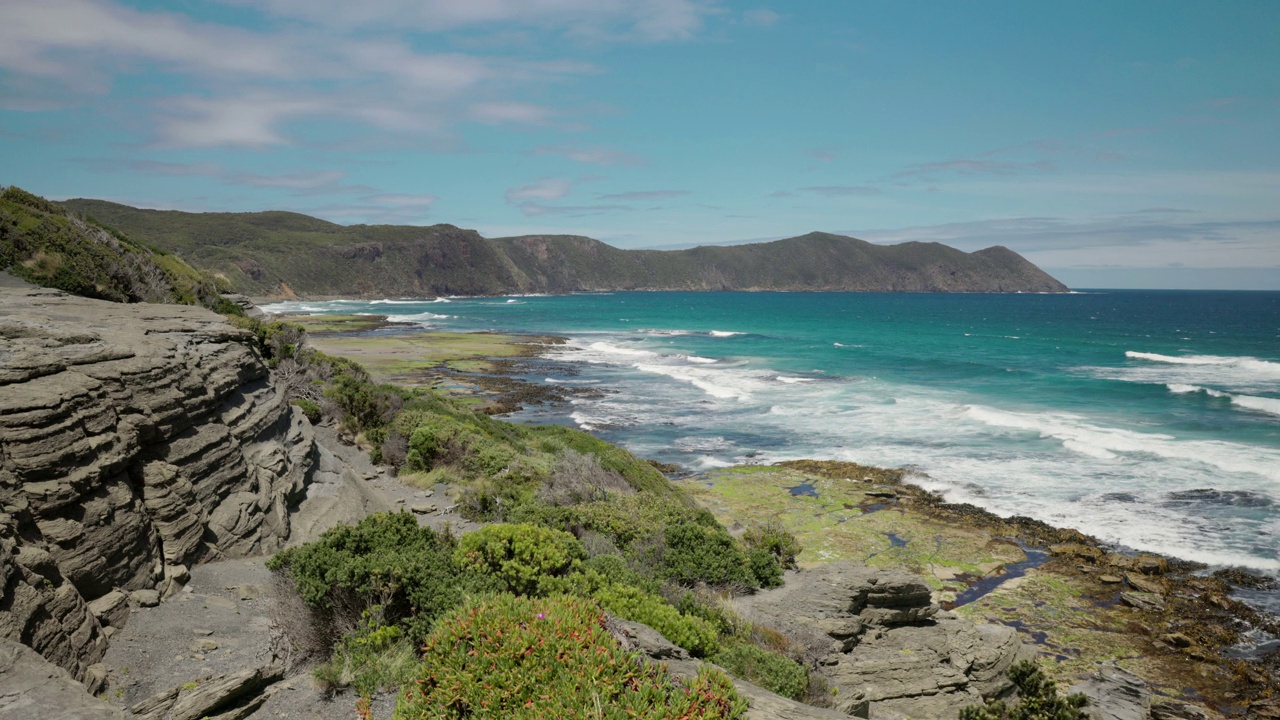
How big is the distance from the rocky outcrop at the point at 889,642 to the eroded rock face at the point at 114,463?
8.13 meters

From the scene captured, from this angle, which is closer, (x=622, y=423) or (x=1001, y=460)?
(x=1001, y=460)

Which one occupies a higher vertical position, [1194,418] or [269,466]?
[269,466]

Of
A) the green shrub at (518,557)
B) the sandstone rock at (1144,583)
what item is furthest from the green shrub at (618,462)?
the sandstone rock at (1144,583)

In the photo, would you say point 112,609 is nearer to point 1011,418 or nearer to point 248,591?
point 248,591

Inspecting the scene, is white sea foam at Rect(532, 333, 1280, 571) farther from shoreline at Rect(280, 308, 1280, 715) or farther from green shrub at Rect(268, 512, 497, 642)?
green shrub at Rect(268, 512, 497, 642)

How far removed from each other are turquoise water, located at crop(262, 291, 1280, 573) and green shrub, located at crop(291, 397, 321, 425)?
14980 mm

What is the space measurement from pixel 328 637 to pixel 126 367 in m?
4.70

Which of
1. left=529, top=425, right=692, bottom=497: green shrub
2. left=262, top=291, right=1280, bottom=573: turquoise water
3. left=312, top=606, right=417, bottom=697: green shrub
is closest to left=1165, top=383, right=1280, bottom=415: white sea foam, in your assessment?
left=262, top=291, right=1280, bottom=573: turquoise water

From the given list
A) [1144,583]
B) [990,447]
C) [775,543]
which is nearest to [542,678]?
[775,543]

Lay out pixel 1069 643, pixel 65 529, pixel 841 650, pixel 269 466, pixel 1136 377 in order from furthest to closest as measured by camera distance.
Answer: pixel 1136 377 → pixel 1069 643 → pixel 269 466 → pixel 841 650 → pixel 65 529

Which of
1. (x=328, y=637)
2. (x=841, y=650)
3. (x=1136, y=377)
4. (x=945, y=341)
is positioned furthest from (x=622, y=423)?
(x=945, y=341)

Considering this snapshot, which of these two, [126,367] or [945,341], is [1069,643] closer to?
[126,367]

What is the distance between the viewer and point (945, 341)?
80875mm

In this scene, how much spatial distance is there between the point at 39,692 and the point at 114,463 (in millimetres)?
3465
